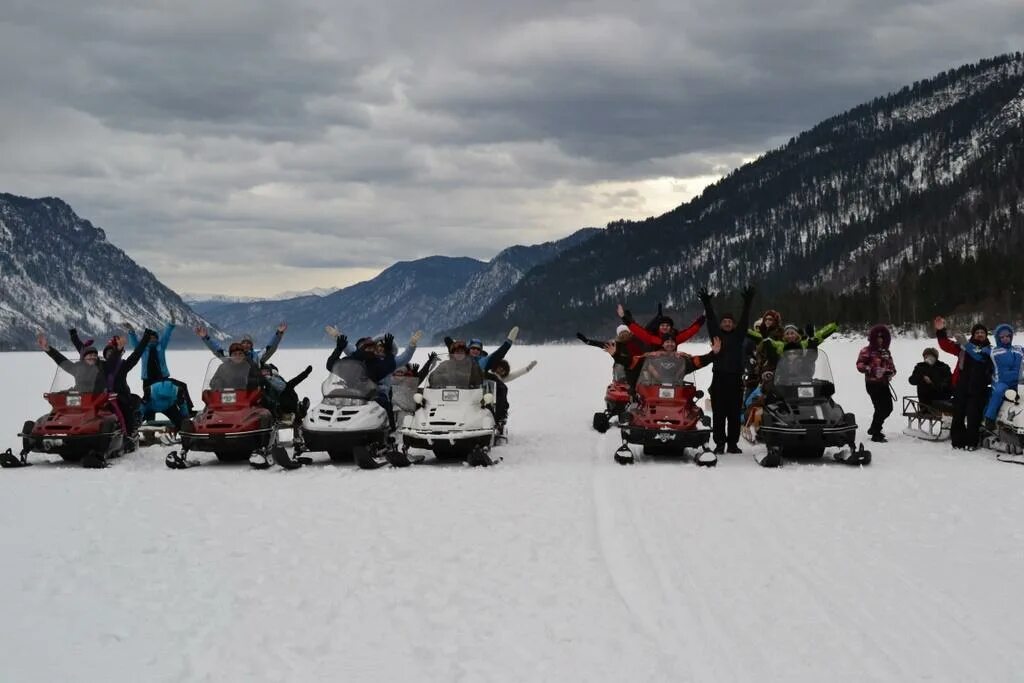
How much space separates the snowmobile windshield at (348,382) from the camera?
45.9 feet

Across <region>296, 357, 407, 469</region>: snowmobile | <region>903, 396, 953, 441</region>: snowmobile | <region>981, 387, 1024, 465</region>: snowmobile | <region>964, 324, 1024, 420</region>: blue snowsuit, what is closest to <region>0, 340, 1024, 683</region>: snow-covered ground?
<region>296, 357, 407, 469</region>: snowmobile

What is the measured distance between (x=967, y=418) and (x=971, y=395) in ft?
1.33

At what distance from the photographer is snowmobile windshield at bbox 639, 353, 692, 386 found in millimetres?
13961

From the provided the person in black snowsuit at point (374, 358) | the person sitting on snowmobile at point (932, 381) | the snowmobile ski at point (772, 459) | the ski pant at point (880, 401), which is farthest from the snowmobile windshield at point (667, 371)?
the person sitting on snowmobile at point (932, 381)

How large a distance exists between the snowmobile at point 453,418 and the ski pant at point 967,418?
748 cm

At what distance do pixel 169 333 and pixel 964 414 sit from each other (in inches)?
567

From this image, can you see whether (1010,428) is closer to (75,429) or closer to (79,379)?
(75,429)

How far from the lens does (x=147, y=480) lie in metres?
12.1

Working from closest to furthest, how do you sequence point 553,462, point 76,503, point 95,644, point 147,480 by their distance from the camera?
1. point 95,644
2. point 76,503
3. point 147,480
4. point 553,462

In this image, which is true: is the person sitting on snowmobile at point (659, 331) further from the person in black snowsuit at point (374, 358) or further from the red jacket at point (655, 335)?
the person in black snowsuit at point (374, 358)

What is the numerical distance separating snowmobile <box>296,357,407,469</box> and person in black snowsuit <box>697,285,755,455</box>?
4.85 m

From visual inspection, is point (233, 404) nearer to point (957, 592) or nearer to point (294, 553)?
point (294, 553)

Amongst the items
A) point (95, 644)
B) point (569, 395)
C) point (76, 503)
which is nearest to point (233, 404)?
point (76, 503)

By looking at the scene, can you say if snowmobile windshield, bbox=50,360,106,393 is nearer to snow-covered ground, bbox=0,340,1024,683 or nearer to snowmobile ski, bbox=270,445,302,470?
snow-covered ground, bbox=0,340,1024,683
